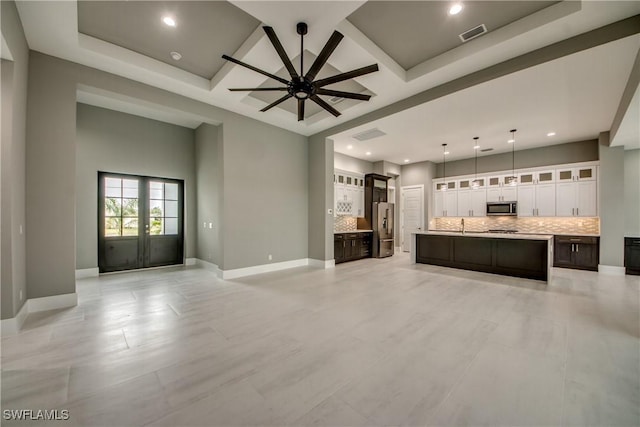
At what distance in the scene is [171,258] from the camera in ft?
21.7

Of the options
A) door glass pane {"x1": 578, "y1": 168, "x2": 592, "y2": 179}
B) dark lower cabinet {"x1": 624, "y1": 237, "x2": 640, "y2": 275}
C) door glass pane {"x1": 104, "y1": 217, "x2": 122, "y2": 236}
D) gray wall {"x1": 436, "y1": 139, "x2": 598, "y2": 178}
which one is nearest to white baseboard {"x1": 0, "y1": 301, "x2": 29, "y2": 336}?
door glass pane {"x1": 104, "y1": 217, "x2": 122, "y2": 236}

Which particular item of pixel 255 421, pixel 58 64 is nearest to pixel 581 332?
pixel 255 421

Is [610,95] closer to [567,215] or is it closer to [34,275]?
[567,215]

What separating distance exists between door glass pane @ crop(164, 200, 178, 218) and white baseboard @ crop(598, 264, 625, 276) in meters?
Result: 10.6

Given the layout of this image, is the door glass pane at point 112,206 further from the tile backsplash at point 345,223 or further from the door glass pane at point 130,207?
the tile backsplash at point 345,223

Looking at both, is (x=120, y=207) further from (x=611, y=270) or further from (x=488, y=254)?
(x=611, y=270)

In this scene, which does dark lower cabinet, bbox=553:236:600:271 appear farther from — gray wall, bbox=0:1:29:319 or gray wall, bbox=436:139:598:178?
gray wall, bbox=0:1:29:319

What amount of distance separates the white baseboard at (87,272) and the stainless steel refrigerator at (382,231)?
7.06 meters

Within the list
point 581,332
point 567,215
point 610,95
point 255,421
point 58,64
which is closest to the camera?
point 255,421

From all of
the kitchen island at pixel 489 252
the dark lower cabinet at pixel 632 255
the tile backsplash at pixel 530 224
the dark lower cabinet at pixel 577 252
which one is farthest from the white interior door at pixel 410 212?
the dark lower cabinet at pixel 632 255

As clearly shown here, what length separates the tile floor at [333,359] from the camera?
5.33 feet

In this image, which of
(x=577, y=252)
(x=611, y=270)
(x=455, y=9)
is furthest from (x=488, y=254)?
(x=455, y=9)

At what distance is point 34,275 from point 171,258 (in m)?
3.33

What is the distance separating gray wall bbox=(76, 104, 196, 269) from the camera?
533 cm
